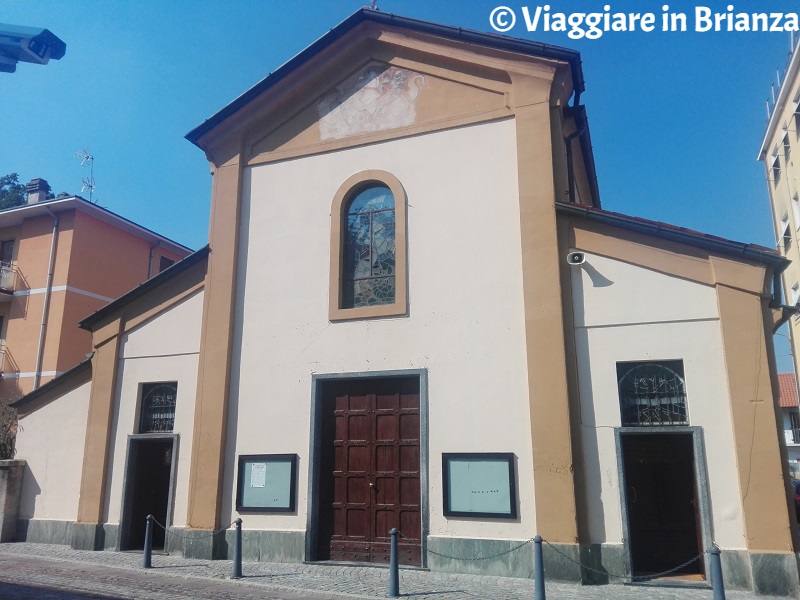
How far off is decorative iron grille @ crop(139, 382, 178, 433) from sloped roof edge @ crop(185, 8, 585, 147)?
5.10m

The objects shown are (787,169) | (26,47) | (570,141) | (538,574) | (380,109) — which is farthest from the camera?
(787,169)

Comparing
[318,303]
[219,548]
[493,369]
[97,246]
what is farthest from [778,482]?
[97,246]

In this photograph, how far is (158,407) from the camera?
12.7 meters

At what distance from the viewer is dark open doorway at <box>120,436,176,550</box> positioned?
483 inches

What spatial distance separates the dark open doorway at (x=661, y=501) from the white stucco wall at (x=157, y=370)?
7.84 metres

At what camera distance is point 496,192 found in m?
10.9

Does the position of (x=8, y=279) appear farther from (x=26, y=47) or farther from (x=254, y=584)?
(x=26, y=47)

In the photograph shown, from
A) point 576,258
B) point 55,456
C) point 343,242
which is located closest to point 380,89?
point 343,242

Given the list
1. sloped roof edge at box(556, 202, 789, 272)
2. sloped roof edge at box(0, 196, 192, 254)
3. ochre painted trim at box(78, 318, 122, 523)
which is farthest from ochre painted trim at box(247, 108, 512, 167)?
sloped roof edge at box(0, 196, 192, 254)

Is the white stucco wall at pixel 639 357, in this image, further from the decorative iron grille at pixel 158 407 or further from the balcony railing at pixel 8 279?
the balcony railing at pixel 8 279

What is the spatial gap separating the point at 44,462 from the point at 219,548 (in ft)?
17.0

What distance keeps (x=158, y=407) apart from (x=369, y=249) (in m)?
5.32

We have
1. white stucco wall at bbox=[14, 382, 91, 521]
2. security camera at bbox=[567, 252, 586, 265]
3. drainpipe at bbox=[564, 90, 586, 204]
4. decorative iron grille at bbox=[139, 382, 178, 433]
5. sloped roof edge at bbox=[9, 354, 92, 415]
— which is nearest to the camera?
security camera at bbox=[567, 252, 586, 265]

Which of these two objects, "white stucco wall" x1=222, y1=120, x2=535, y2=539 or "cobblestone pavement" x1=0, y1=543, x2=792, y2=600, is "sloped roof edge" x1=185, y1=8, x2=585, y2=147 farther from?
"cobblestone pavement" x1=0, y1=543, x2=792, y2=600
